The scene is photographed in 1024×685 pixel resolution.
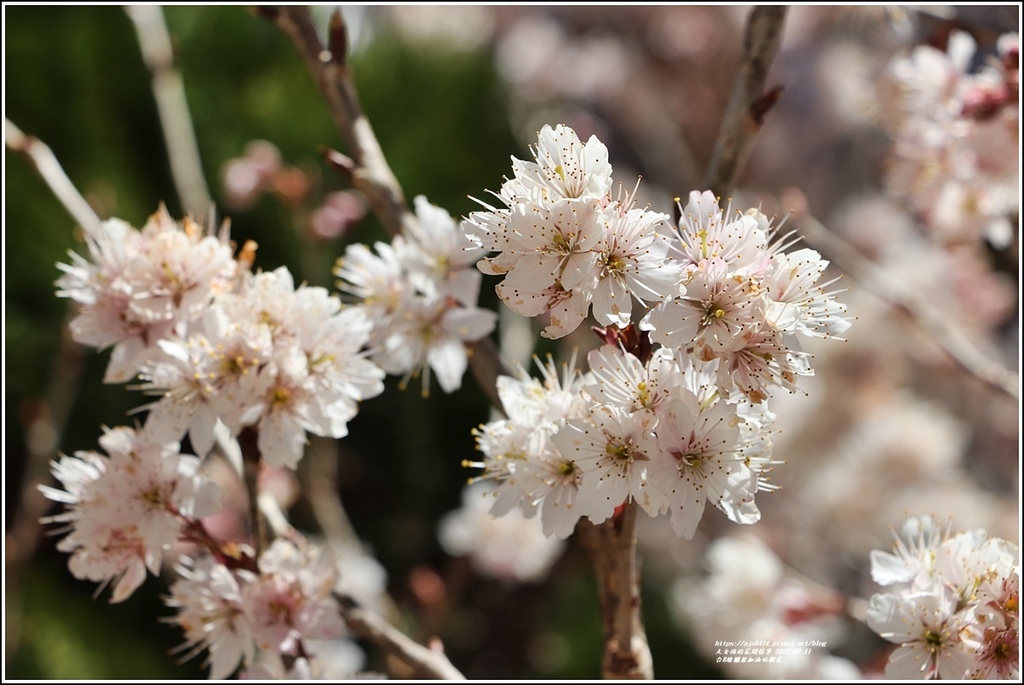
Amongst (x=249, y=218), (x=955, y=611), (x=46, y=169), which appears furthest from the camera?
(x=249, y=218)

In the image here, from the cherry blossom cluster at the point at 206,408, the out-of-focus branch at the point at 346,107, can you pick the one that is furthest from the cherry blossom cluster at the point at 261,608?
the out-of-focus branch at the point at 346,107

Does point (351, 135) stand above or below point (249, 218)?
below

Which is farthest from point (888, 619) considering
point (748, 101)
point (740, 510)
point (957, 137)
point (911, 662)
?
point (957, 137)

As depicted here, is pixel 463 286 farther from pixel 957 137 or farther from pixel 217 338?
pixel 957 137

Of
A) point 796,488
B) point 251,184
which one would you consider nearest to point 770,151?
point 796,488

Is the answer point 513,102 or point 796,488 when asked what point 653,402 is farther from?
point 513,102

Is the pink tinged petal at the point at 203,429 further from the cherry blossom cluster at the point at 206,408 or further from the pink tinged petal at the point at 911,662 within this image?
the pink tinged petal at the point at 911,662
